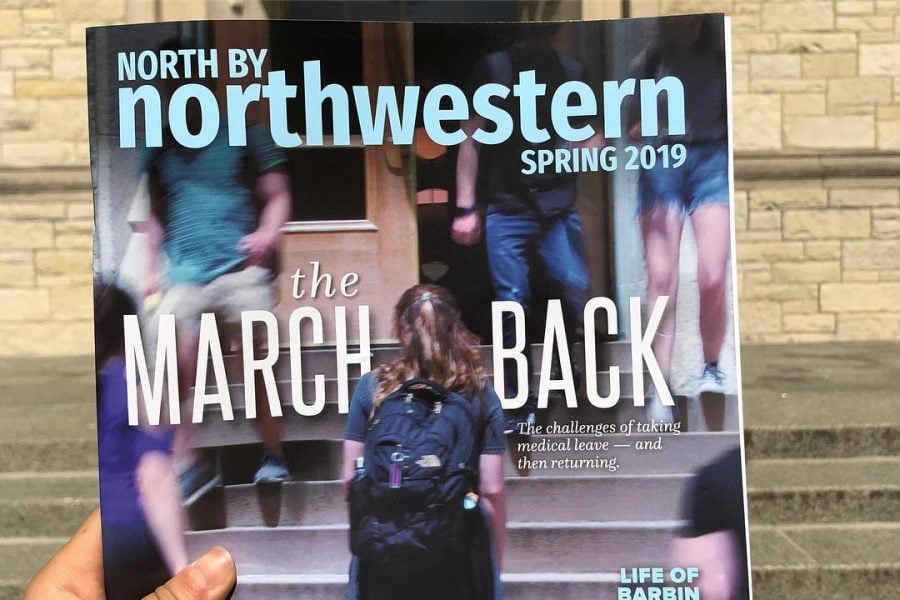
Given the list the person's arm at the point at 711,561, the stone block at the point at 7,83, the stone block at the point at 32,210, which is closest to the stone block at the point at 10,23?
the stone block at the point at 7,83

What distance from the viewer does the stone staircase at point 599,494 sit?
117cm

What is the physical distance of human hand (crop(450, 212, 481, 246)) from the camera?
1.16 meters

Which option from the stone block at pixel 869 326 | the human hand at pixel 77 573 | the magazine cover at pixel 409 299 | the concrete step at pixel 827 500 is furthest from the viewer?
the stone block at pixel 869 326

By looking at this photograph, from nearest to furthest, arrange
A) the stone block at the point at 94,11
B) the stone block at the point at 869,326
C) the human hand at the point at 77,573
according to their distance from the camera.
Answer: the human hand at the point at 77,573 < the stone block at the point at 94,11 < the stone block at the point at 869,326

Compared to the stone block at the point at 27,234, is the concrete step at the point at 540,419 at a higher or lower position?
lower

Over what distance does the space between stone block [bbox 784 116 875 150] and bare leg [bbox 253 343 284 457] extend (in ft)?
17.9

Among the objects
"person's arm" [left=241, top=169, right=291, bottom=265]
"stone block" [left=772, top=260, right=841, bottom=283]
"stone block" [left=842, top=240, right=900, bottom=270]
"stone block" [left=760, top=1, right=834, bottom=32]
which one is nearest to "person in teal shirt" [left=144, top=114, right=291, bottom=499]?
"person's arm" [left=241, top=169, right=291, bottom=265]

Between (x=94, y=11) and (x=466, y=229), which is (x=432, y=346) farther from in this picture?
(x=94, y=11)

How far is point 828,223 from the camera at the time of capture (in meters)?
5.96

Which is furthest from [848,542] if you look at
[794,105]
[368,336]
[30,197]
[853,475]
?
[30,197]

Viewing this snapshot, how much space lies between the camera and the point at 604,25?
1157 mm

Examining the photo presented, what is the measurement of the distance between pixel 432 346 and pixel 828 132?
5493mm

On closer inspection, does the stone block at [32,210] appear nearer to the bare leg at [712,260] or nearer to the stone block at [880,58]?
the stone block at [880,58]

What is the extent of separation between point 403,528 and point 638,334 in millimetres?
387
